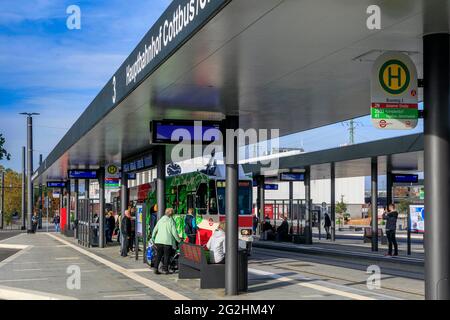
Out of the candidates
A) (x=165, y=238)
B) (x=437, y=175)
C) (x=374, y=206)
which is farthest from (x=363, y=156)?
(x=437, y=175)

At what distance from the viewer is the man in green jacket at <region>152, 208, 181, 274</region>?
16141 millimetres

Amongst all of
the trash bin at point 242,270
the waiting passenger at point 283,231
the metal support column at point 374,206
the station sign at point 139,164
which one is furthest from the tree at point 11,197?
the trash bin at point 242,270

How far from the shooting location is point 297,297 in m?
12.4

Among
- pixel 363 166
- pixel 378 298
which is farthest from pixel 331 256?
pixel 378 298

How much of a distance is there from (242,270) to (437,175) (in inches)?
244

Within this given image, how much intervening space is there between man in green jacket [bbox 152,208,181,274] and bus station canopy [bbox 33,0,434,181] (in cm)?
271

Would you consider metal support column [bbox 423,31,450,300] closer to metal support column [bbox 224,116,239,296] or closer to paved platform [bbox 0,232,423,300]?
paved platform [bbox 0,232,423,300]

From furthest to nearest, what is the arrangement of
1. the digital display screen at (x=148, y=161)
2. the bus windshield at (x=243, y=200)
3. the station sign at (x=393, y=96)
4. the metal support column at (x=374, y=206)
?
the metal support column at (x=374, y=206) → the bus windshield at (x=243, y=200) → the digital display screen at (x=148, y=161) → the station sign at (x=393, y=96)

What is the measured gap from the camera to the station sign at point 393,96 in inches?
311

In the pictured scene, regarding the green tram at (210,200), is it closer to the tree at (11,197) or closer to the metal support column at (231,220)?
the metal support column at (231,220)

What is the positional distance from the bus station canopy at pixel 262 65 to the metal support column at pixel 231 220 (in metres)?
1.13

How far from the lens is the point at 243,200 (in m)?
24.7

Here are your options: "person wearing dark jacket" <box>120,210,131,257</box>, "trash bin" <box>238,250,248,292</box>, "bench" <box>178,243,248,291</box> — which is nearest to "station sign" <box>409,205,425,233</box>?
"person wearing dark jacket" <box>120,210,131,257</box>

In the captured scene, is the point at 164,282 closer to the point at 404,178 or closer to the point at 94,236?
the point at 94,236
